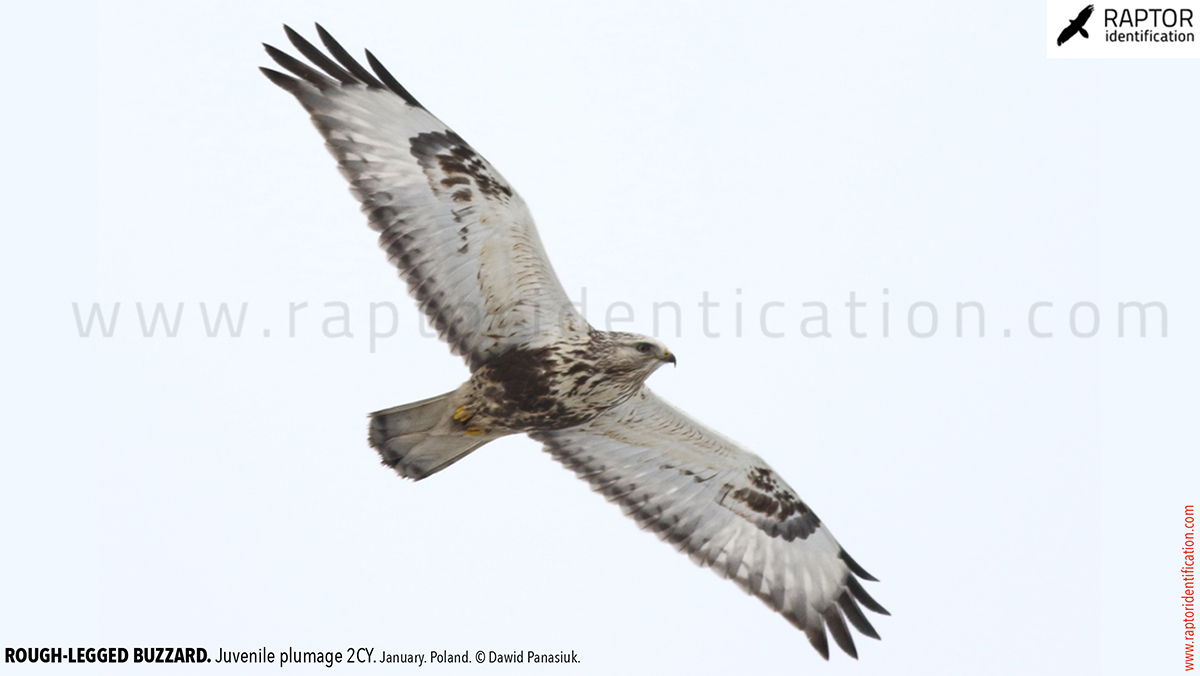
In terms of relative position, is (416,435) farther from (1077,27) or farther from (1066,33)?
(1077,27)

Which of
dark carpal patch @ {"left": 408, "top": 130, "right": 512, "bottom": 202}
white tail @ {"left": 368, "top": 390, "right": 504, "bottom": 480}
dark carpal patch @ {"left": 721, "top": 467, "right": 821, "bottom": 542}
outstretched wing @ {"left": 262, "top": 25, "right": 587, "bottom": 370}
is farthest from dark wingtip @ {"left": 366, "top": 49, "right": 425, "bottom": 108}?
dark carpal patch @ {"left": 721, "top": 467, "right": 821, "bottom": 542}

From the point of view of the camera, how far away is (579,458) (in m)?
9.85

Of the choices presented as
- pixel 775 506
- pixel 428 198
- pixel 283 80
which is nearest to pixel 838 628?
pixel 775 506

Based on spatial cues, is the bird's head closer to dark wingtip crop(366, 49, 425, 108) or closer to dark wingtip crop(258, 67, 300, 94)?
Answer: dark wingtip crop(366, 49, 425, 108)

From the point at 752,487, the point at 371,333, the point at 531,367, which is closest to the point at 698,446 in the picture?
the point at 752,487

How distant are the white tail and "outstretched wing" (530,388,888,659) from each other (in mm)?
1067

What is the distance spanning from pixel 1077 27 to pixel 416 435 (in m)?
8.01

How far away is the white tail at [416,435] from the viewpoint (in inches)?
347

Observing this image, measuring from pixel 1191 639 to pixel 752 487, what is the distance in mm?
3713

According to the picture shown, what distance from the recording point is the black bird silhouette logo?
12023 millimetres

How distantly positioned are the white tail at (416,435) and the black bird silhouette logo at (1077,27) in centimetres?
744

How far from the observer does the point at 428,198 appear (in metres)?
8.70

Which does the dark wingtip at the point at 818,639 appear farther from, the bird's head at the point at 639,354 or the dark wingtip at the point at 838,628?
the bird's head at the point at 639,354

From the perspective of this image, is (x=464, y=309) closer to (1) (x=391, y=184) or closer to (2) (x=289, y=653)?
(1) (x=391, y=184)
